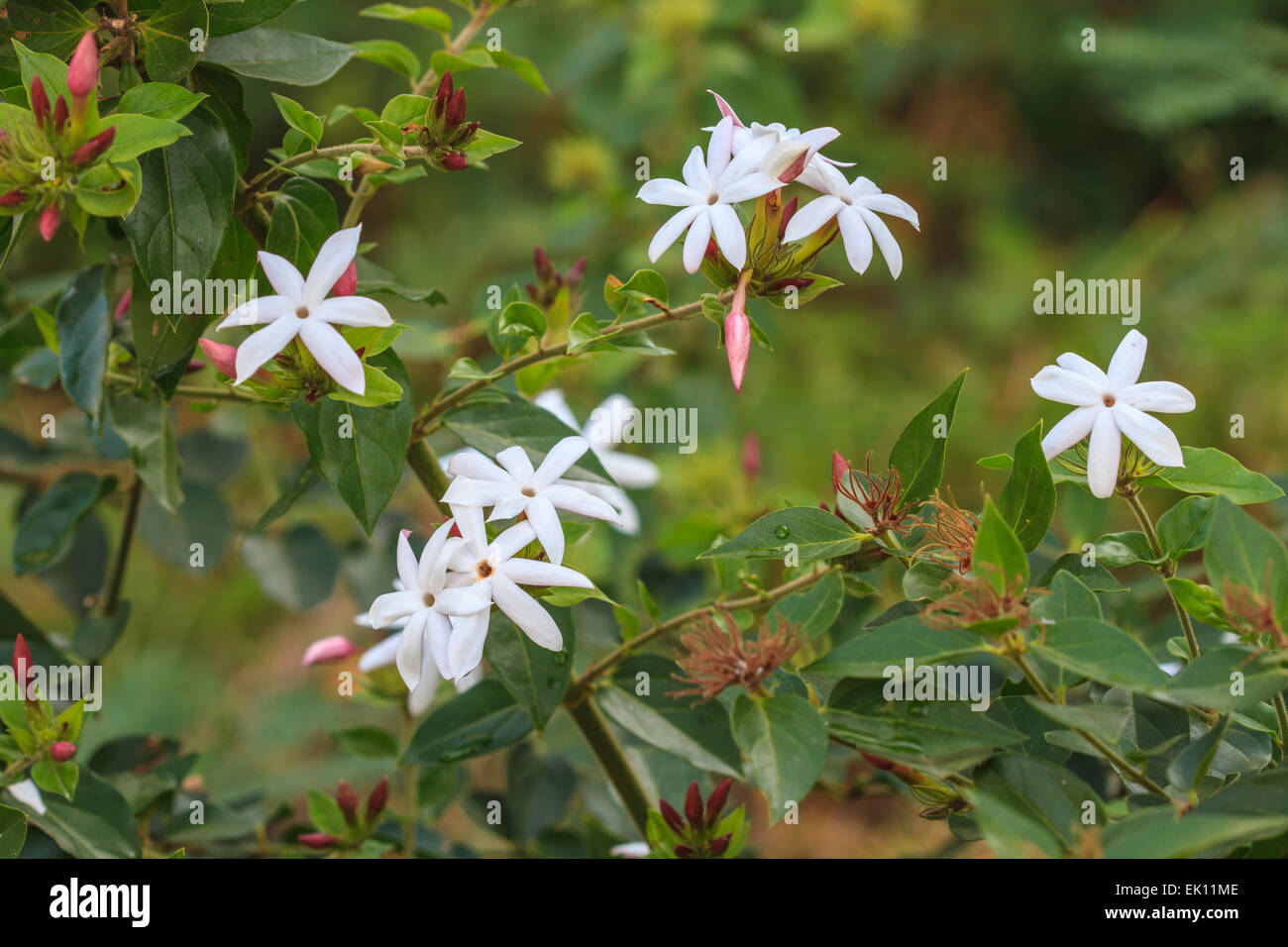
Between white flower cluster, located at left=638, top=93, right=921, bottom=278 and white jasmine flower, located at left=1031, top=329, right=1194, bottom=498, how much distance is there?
13 cm

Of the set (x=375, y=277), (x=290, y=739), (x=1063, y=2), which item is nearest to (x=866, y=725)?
(x=375, y=277)

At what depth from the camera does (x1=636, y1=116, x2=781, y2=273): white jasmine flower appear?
587 millimetres

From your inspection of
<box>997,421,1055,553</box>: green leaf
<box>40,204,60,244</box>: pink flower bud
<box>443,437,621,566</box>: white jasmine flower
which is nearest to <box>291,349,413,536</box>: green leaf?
<box>443,437,621,566</box>: white jasmine flower

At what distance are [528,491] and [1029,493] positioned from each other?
11.9 inches

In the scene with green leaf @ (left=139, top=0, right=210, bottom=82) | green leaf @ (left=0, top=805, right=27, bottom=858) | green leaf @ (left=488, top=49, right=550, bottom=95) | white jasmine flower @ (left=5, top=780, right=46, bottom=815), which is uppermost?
green leaf @ (left=488, top=49, right=550, bottom=95)

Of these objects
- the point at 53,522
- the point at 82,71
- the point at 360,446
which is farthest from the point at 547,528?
the point at 53,522

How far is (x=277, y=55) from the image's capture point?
26.4 inches

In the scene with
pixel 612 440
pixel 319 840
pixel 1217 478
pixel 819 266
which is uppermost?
pixel 819 266

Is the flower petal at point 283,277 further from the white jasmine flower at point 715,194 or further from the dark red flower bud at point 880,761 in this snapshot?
the dark red flower bud at point 880,761

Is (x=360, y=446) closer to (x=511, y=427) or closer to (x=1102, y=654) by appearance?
(x=511, y=427)

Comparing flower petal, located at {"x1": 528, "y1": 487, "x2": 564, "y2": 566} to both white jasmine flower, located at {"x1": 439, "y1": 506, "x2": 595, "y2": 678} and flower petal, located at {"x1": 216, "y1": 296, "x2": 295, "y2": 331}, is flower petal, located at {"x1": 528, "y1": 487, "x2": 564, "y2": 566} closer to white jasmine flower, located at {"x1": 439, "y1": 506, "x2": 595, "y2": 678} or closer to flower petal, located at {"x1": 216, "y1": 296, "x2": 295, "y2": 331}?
white jasmine flower, located at {"x1": 439, "y1": 506, "x2": 595, "y2": 678}

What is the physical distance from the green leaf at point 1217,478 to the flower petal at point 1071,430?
2.6 inches

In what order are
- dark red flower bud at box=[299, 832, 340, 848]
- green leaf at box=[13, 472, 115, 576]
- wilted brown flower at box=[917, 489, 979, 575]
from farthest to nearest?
green leaf at box=[13, 472, 115, 576] → dark red flower bud at box=[299, 832, 340, 848] → wilted brown flower at box=[917, 489, 979, 575]

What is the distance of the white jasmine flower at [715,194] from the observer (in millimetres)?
587
